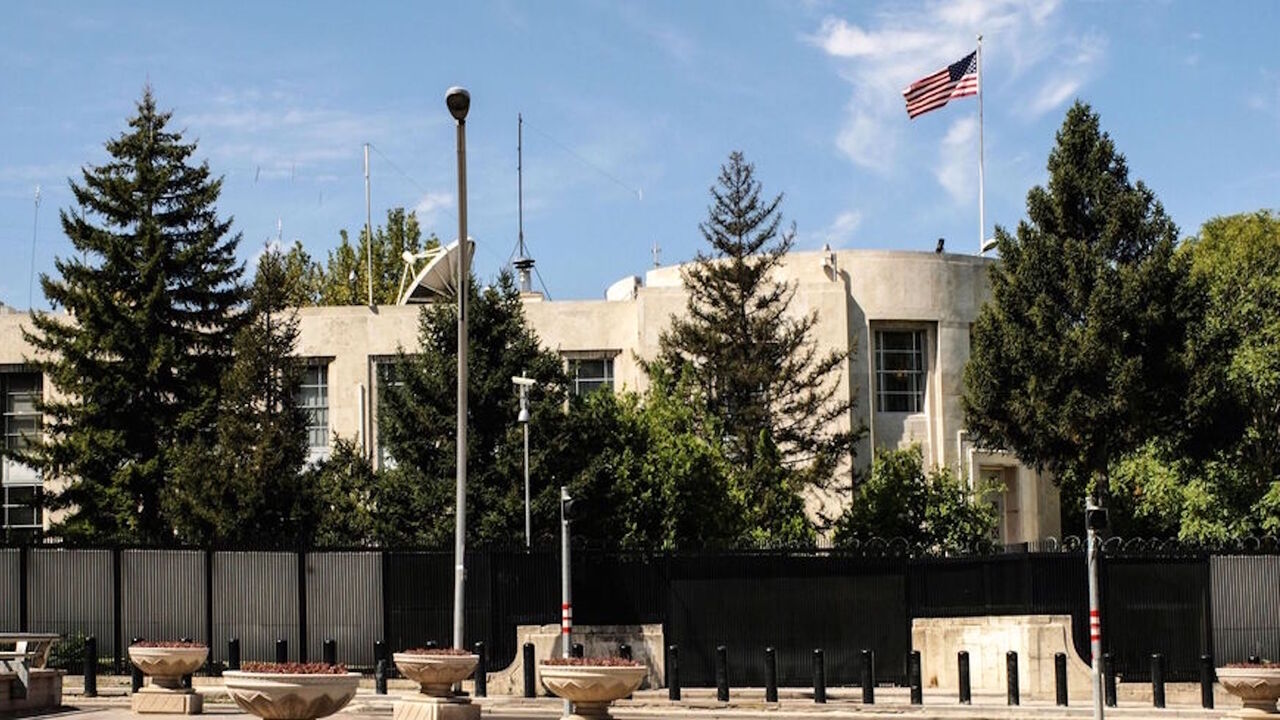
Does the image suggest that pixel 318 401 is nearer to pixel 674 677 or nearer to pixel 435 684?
pixel 674 677

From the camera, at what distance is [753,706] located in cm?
2958

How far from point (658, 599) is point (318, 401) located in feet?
101

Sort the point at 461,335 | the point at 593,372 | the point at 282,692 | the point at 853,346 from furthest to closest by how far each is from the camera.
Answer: the point at 593,372, the point at 853,346, the point at 461,335, the point at 282,692

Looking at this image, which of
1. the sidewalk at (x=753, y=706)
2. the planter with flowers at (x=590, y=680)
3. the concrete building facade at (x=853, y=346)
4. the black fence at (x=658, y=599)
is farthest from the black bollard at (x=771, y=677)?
the concrete building facade at (x=853, y=346)

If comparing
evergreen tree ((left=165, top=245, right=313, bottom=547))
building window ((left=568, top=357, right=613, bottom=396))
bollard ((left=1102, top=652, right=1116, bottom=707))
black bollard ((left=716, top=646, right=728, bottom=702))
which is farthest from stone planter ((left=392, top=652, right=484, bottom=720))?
building window ((left=568, top=357, right=613, bottom=396))

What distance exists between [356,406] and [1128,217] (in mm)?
26571

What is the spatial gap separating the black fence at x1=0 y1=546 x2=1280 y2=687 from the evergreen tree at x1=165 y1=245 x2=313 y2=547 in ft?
44.6

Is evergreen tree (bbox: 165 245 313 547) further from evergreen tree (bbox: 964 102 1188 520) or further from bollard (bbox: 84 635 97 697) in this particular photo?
evergreen tree (bbox: 964 102 1188 520)

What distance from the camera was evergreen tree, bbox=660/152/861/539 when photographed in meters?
53.8

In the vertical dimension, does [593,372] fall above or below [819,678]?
above

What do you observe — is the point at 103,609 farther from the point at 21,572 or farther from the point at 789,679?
the point at 789,679

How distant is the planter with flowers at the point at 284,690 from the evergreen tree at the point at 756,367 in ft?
107

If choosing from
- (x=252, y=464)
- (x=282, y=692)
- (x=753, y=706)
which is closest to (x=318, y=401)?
(x=252, y=464)

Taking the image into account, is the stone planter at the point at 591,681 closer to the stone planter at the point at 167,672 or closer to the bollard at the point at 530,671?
the stone planter at the point at 167,672
